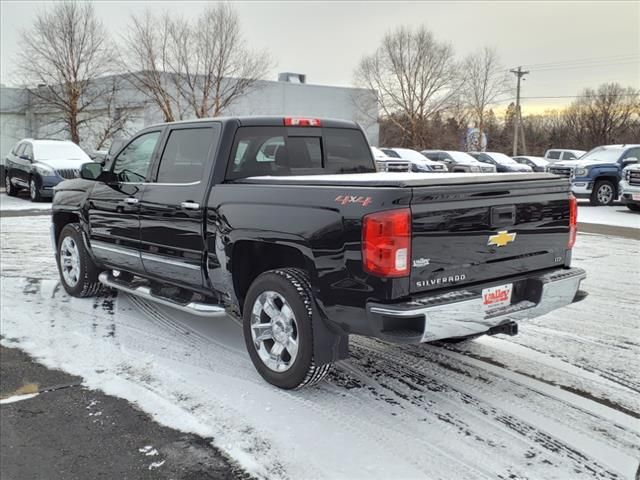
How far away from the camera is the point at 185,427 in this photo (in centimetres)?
361

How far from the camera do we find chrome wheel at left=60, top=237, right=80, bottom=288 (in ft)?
21.8

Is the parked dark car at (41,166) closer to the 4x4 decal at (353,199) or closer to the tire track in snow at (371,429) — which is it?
the tire track in snow at (371,429)

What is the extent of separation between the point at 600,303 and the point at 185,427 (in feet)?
15.9

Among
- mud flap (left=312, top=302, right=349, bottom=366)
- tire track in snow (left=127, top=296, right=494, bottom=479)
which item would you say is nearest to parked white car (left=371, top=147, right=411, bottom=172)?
tire track in snow (left=127, top=296, right=494, bottom=479)

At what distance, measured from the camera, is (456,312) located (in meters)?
3.47

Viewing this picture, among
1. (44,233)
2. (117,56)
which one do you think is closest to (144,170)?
(44,233)

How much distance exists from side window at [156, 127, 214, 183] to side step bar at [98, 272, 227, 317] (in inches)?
40.2

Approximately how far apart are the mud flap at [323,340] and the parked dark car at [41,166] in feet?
50.8

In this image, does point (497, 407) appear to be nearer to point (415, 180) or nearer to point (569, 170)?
point (415, 180)

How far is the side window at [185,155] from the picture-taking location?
482 centimetres

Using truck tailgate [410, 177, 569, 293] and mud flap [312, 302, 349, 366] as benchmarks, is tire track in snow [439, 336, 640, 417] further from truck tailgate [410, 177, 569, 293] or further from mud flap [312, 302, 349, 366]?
mud flap [312, 302, 349, 366]

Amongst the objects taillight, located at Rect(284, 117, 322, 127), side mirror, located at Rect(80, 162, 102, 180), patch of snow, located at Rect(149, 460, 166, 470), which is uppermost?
taillight, located at Rect(284, 117, 322, 127)

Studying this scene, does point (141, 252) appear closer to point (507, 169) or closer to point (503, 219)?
point (503, 219)

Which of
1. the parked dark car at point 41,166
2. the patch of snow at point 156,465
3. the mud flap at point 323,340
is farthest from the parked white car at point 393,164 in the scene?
the patch of snow at point 156,465
